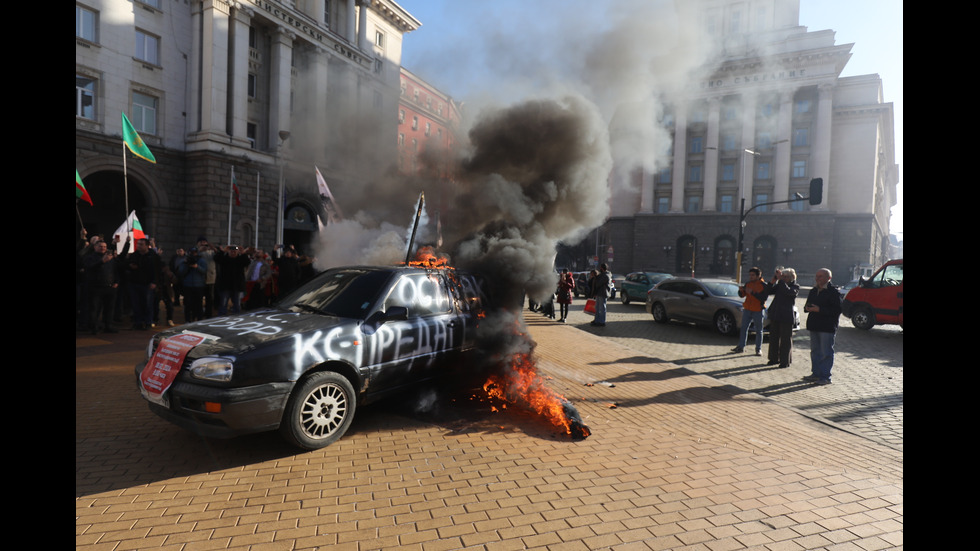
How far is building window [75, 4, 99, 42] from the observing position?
1986 centimetres

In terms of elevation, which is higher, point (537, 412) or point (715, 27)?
point (715, 27)

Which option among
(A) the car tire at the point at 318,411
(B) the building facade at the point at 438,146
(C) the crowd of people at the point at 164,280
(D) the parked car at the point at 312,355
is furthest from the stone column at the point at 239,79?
(A) the car tire at the point at 318,411

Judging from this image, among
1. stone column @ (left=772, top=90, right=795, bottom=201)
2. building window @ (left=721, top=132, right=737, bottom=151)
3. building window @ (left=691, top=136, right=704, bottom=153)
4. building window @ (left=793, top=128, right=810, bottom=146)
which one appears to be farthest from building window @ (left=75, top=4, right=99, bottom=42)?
building window @ (left=793, top=128, right=810, bottom=146)

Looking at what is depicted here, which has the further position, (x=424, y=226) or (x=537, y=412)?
(x=424, y=226)

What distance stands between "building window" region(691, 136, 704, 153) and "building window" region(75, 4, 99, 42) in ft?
161

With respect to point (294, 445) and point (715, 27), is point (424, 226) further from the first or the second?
point (715, 27)

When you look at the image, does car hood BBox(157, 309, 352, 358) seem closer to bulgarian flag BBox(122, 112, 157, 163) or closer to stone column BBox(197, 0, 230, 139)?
bulgarian flag BBox(122, 112, 157, 163)

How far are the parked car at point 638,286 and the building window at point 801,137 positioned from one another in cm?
3767

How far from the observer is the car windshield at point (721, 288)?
501 inches

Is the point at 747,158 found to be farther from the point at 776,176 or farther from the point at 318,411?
the point at 318,411

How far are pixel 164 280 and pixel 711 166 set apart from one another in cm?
5023
